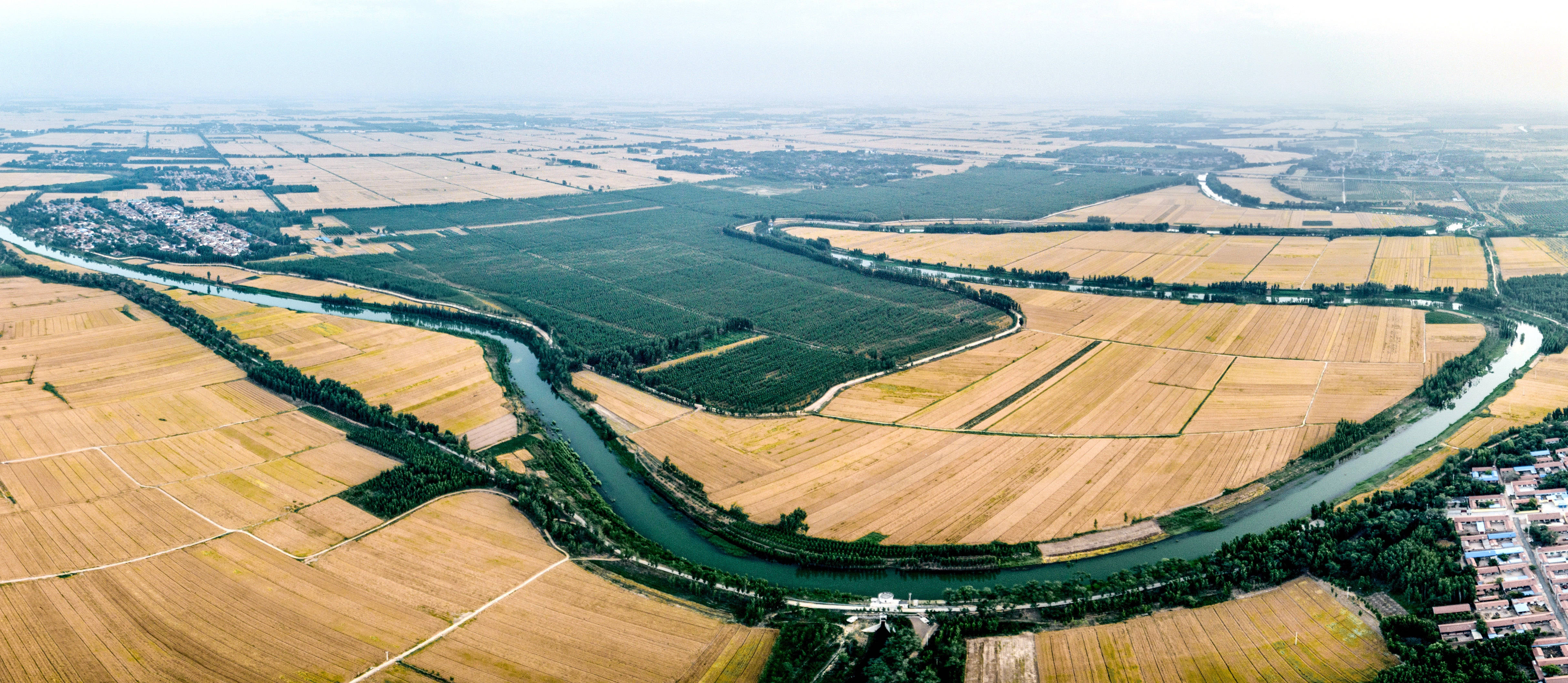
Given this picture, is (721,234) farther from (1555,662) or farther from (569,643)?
(1555,662)

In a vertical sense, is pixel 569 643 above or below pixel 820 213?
below

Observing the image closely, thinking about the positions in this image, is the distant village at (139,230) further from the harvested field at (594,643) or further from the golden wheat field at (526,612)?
the harvested field at (594,643)

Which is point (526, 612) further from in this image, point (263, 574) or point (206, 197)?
→ point (206, 197)

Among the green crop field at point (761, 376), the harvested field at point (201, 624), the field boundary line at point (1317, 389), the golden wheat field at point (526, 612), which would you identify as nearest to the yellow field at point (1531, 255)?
the field boundary line at point (1317, 389)

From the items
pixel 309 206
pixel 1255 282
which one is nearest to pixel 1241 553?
pixel 1255 282

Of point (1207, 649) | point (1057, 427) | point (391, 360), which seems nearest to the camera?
point (1207, 649)

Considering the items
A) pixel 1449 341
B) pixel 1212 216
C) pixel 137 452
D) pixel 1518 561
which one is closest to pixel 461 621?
pixel 137 452
